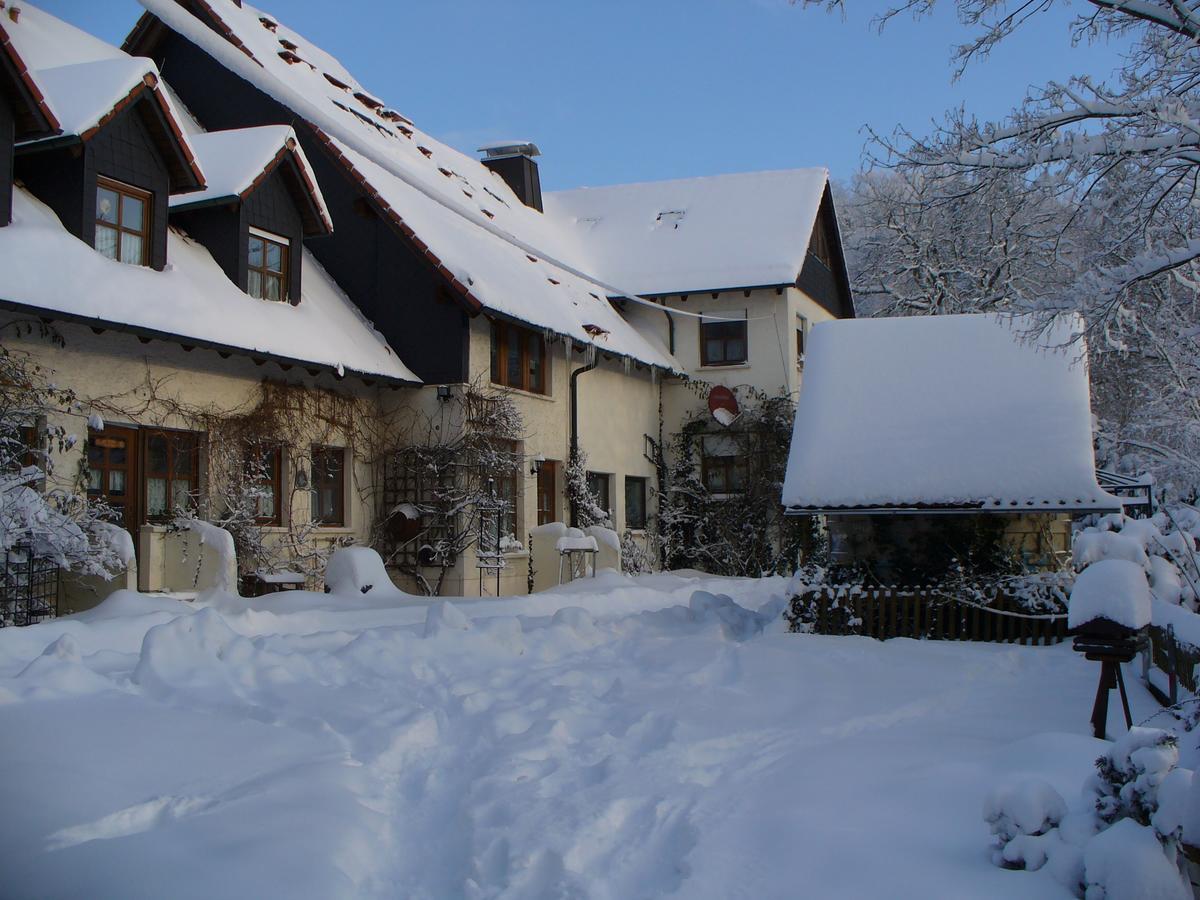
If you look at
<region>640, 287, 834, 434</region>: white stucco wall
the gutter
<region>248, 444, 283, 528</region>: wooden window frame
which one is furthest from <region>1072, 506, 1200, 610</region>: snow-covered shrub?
<region>640, 287, 834, 434</region>: white stucco wall

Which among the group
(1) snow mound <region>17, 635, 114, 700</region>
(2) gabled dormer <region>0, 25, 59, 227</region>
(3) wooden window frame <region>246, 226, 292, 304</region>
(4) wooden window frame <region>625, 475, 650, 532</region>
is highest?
(2) gabled dormer <region>0, 25, 59, 227</region>

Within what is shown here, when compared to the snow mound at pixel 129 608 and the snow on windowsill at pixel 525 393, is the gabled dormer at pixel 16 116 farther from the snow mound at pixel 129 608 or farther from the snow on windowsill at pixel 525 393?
the snow on windowsill at pixel 525 393

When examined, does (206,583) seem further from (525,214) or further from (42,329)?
(525,214)

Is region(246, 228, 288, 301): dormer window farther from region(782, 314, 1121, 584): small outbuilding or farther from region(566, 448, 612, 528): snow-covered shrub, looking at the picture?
region(782, 314, 1121, 584): small outbuilding

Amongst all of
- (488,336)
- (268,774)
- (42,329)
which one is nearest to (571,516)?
(488,336)

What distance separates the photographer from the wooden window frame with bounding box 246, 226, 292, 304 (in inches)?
566

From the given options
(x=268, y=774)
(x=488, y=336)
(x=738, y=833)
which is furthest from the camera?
(x=488, y=336)

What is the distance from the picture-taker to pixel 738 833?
5195mm

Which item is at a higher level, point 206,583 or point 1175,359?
point 1175,359

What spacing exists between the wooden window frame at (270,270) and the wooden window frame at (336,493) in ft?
6.73

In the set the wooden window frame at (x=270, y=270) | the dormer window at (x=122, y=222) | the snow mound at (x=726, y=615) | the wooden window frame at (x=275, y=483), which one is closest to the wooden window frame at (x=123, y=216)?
the dormer window at (x=122, y=222)

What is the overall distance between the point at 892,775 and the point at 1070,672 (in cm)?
444

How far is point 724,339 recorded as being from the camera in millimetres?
24094

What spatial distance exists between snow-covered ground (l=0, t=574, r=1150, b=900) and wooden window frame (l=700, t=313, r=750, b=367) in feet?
46.7
